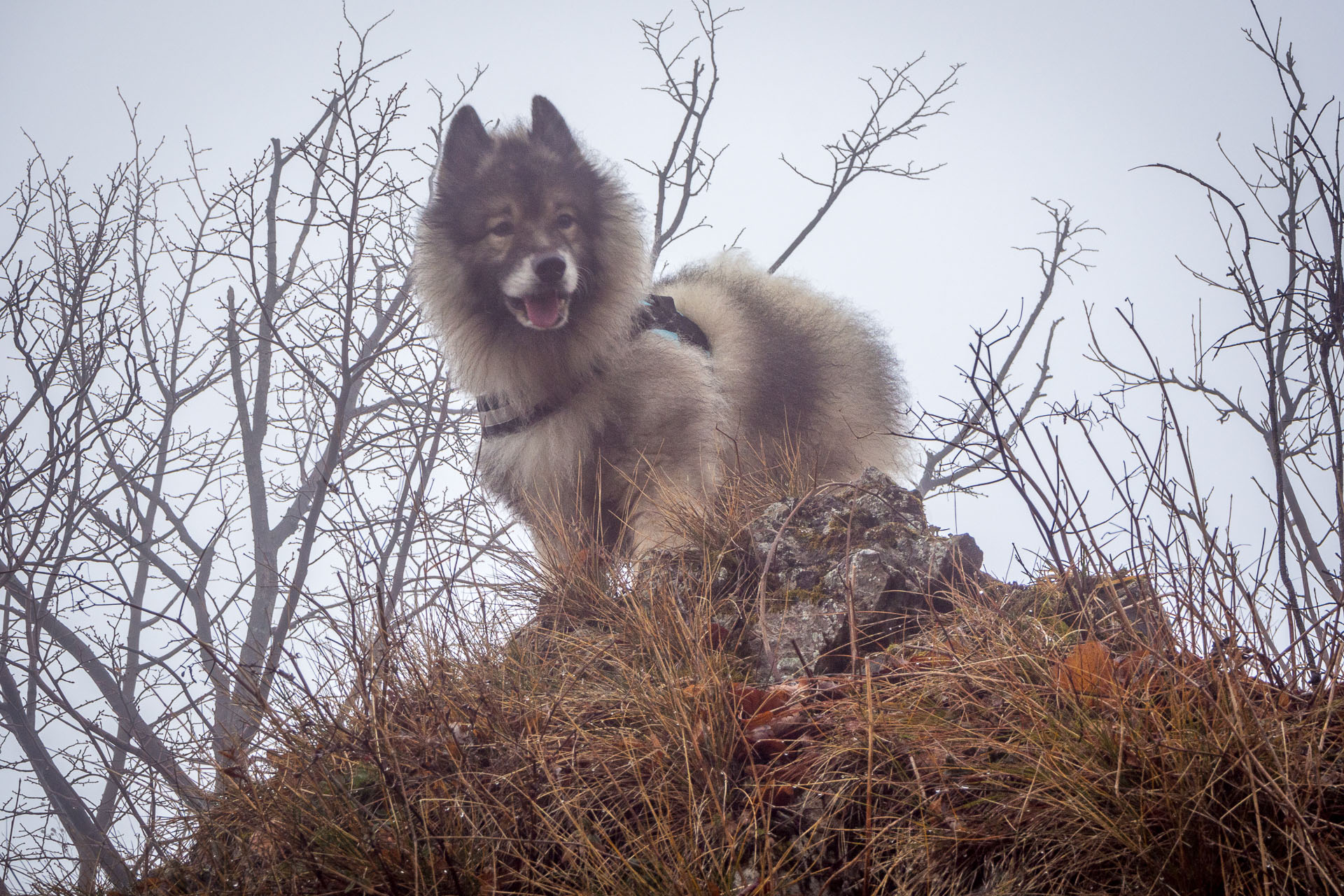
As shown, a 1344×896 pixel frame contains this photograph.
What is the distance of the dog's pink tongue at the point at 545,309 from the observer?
406 cm

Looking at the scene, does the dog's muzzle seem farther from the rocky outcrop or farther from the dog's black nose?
the rocky outcrop

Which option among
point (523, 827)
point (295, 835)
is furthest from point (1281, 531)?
point (295, 835)

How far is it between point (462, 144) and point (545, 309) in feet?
3.13

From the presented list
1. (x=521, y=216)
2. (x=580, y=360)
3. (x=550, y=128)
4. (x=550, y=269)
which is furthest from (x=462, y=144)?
(x=580, y=360)

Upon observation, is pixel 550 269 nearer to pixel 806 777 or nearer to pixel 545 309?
pixel 545 309

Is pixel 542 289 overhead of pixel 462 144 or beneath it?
beneath

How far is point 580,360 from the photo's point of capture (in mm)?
4211

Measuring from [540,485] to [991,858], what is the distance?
2.74 metres

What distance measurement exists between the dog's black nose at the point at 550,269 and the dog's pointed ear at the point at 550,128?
763 millimetres

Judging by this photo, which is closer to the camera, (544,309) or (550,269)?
(550,269)

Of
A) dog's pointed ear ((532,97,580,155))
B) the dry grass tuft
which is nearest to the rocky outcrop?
the dry grass tuft

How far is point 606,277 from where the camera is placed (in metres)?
4.37

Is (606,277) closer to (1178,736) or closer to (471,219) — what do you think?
(471,219)

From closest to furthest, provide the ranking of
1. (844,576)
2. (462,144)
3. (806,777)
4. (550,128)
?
(806,777) < (844,576) < (462,144) < (550,128)
